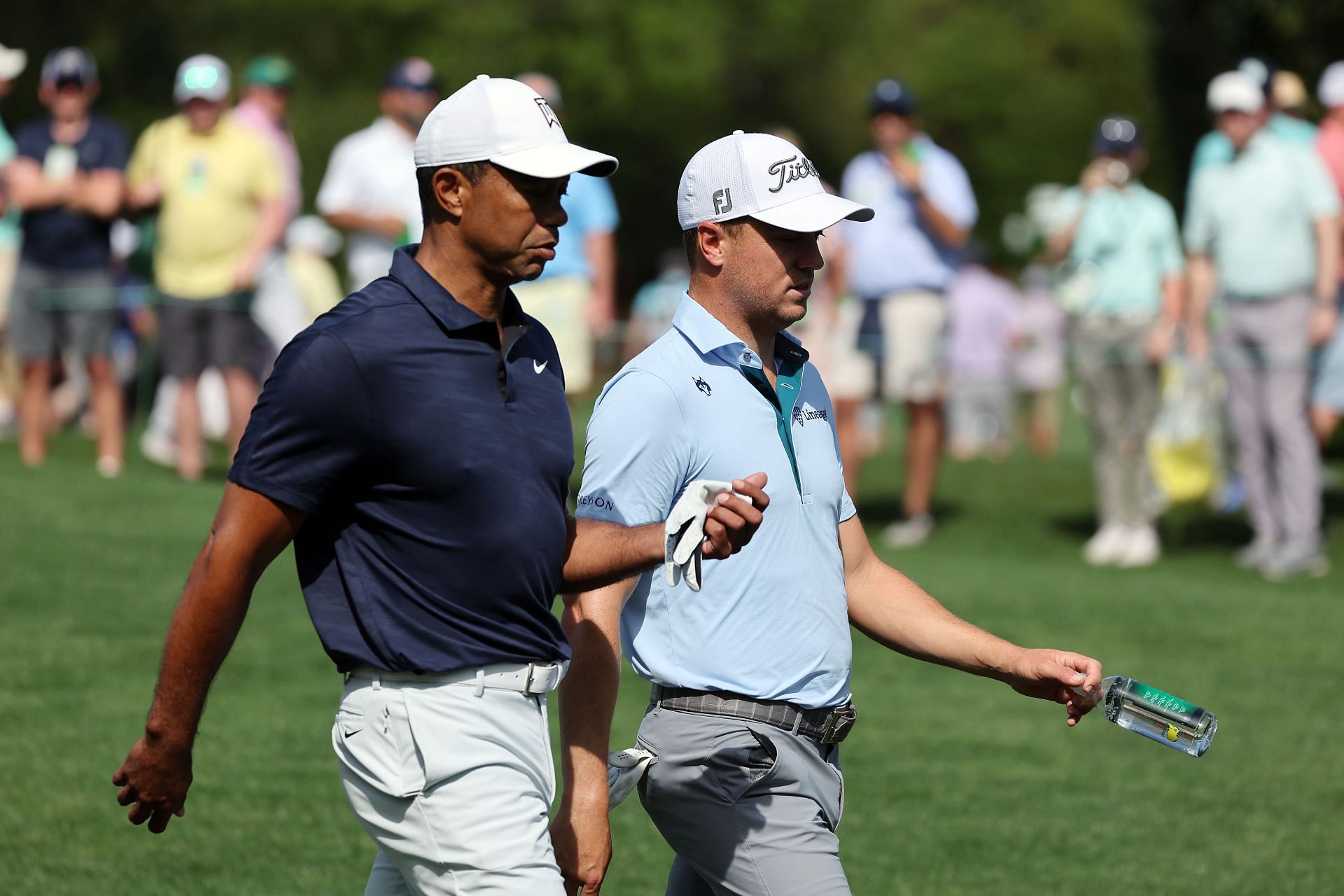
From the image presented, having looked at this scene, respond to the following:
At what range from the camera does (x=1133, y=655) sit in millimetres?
9297

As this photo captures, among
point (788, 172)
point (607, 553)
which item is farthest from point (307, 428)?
point (788, 172)

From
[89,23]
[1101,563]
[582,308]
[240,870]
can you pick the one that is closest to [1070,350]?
[1101,563]

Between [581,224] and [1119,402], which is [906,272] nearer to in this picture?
[1119,402]

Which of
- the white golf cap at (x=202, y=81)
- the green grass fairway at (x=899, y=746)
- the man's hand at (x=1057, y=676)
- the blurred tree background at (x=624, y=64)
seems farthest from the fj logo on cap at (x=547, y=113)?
the blurred tree background at (x=624, y=64)

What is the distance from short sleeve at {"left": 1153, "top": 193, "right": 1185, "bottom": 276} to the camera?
12.3m

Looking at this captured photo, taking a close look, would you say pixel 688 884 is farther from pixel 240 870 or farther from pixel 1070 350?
pixel 1070 350

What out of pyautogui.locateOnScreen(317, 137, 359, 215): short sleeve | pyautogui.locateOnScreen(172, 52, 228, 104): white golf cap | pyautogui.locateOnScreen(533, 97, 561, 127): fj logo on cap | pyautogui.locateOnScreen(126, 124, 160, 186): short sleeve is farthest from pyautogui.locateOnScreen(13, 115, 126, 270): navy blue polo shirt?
pyautogui.locateOnScreen(533, 97, 561, 127): fj logo on cap

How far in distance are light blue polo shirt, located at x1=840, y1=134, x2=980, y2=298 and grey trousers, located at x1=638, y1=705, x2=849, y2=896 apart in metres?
8.51

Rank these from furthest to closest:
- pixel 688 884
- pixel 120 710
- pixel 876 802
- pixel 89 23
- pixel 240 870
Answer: pixel 89 23
pixel 120 710
pixel 876 802
pixel 240 870
pixel 688 884

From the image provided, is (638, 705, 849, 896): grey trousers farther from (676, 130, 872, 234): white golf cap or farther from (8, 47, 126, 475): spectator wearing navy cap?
(8, 47, 126, 475): spectator wearing navy cap

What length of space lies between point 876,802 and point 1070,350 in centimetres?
664

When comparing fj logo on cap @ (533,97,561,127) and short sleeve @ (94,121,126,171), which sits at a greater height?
fj logo on cap @ (533,97,561,127)

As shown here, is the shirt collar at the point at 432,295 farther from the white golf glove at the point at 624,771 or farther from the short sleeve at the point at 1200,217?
the short sleeve at the point at 1200,217

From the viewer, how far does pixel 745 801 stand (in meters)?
4.14
